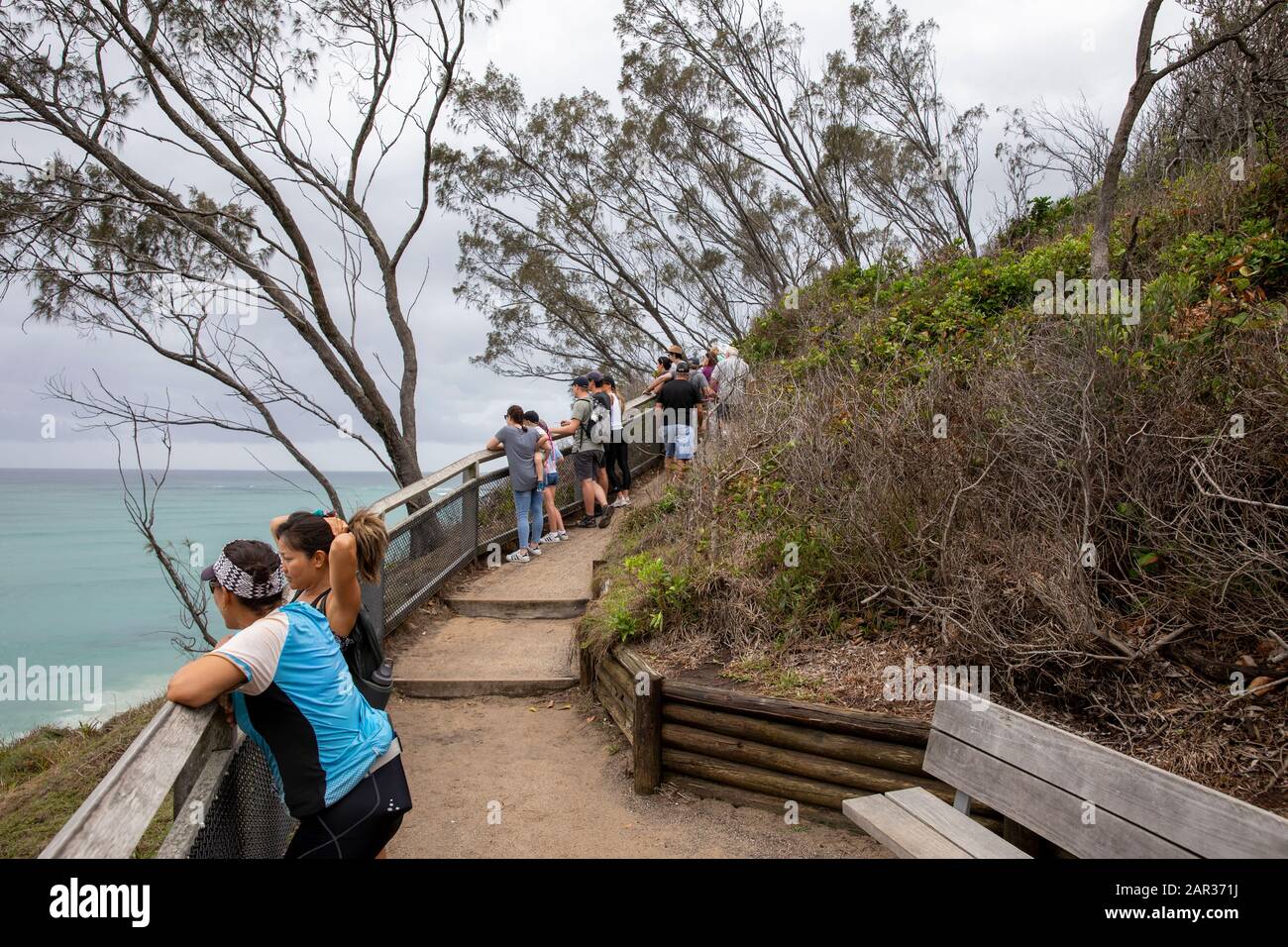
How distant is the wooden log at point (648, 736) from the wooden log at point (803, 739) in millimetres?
86

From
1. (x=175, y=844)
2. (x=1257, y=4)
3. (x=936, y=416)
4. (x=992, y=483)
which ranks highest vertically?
(x=1257, y=4)

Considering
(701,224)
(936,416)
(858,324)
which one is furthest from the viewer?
(701,224)

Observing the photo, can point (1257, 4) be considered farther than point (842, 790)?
Yes

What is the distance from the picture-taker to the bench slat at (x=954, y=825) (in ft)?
9.62

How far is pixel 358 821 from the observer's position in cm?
260

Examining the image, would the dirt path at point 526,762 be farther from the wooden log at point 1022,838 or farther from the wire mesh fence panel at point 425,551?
the wooden log at point 1022,838

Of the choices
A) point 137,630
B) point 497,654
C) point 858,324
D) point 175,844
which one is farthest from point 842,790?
point 137,630

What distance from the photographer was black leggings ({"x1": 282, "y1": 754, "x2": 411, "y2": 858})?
2.55 meters

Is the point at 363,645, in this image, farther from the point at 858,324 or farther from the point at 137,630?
the point at 137,630

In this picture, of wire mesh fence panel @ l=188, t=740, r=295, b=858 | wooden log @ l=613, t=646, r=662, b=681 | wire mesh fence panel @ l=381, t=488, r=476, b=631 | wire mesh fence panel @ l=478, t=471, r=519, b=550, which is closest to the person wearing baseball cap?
wire mesh fence panel @ l=478, t=471, r=519, b=550

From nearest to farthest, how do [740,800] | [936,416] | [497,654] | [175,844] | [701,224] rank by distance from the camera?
[175,844]
[740,800]
[936,416]
[497,654]
[701,224]

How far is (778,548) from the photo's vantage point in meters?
6.18

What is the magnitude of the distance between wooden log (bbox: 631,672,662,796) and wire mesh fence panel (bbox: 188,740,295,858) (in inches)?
89.1

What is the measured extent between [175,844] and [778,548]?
460 cm
